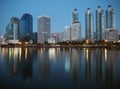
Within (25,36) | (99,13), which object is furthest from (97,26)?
(25,36)

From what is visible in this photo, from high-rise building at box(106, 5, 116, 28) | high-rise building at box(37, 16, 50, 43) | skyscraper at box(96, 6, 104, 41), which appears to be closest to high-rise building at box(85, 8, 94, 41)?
skyscraper at box(96, 6, 104, 41)

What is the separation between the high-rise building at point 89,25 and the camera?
90238mm

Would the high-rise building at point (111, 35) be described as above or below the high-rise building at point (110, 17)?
below

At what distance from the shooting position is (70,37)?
89.9m

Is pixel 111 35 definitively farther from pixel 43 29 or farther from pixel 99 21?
pixel 43 29

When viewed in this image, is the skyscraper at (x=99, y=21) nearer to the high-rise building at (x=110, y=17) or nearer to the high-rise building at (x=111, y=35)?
the high-rise building at (x=110, y=17)

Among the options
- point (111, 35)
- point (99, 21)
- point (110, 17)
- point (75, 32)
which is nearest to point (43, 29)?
point (75, 32)

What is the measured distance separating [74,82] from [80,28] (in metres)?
85.8

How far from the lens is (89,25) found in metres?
93.8

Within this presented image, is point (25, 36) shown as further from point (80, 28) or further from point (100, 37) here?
point (100, 37)

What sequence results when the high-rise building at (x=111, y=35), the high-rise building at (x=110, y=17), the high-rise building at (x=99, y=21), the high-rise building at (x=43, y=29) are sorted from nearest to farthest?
the high-rise building at (x=111, y=35)
the high-rise building at (x=43, y=29)
the high-rise building at (x=110, y=17)
the high-rise building at (x=99, y=21)

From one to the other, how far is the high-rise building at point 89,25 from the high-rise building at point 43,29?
19.3 metres

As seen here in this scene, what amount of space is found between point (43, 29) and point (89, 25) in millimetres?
23764

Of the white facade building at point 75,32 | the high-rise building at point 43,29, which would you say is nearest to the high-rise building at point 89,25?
the white facade building at point 75,32
